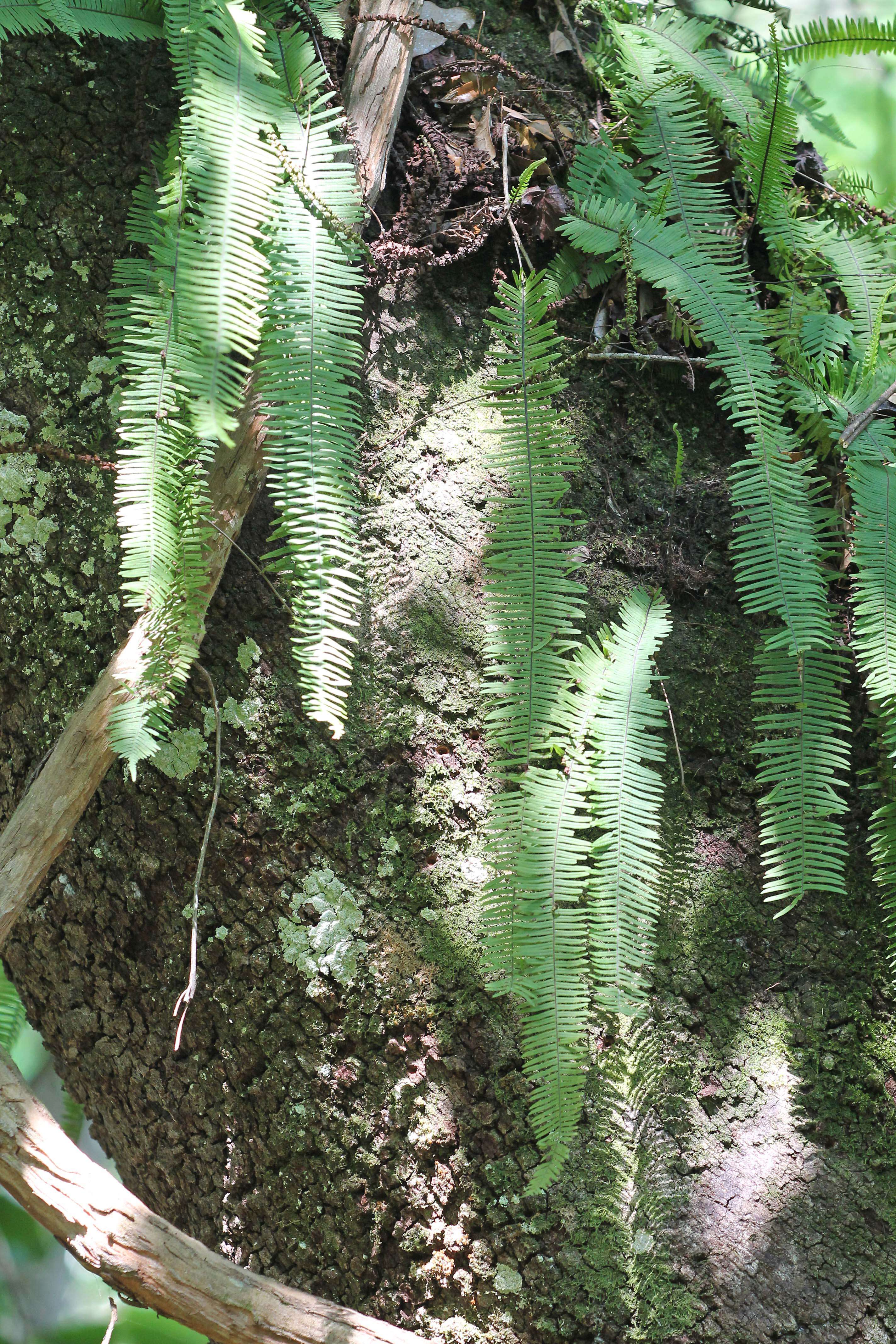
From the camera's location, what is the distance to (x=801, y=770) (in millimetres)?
1293

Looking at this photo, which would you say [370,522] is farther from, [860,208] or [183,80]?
[860,208]

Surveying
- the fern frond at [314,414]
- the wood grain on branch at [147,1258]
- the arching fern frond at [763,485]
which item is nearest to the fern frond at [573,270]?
the arching fern frond at [763,485]

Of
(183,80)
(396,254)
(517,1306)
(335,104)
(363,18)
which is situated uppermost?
(363,18)

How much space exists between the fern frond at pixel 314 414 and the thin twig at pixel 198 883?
0.53 feet

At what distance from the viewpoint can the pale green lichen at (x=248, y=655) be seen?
1.38 meters

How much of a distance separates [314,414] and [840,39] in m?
1.32

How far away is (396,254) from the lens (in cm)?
150

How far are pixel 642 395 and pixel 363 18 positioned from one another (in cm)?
83

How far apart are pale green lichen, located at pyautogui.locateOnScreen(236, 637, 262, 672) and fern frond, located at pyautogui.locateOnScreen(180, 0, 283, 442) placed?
33 centimetres

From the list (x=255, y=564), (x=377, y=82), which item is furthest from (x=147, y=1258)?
(x=377, y=82)

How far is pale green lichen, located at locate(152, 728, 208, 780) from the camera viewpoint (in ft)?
4.46

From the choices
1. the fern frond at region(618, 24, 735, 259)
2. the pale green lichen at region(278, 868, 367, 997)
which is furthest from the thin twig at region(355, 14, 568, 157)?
the pale green lichen at region(278, 868, 367, 997)

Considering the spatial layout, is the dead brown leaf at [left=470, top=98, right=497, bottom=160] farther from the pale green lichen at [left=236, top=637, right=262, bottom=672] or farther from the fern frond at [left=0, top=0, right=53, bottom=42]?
the pale green lichen at [left=236, top=637, right=262, bottom=672]

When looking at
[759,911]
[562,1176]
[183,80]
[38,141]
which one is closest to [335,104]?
[183,80]
